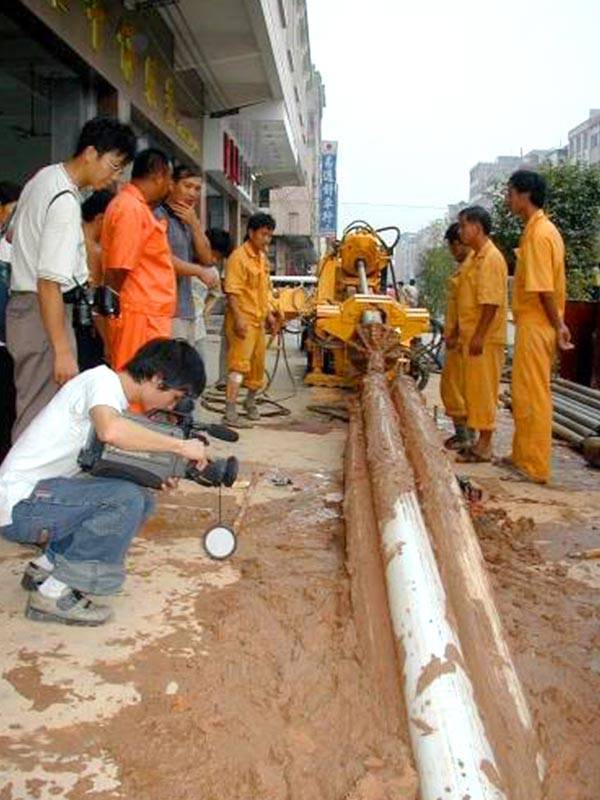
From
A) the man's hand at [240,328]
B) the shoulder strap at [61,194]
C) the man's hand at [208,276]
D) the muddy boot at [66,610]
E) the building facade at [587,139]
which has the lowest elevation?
the muddy boot at [66,610]

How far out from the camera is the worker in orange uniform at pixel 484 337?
561 centimetres

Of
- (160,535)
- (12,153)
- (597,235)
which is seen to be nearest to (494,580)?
(160,535)

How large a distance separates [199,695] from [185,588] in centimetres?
83

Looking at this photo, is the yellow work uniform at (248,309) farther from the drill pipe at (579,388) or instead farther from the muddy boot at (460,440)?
the drill pipe at (579,388)

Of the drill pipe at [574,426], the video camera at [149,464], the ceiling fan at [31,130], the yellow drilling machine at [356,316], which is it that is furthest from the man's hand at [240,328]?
the ceiling fan at [31,130]

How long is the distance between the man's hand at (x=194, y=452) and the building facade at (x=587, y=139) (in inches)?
2624

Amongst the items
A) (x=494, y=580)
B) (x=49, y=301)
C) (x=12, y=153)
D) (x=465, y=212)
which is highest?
(x=12, y=153)

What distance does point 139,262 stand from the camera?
13.7 feet

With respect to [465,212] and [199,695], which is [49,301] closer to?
[199,695]

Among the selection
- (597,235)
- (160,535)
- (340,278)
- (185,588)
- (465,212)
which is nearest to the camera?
(185,588)

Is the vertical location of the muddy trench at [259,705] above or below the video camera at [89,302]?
below

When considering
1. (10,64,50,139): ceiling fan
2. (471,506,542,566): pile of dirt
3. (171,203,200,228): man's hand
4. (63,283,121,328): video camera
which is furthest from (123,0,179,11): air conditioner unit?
(471,506,542,566): pile of dirt

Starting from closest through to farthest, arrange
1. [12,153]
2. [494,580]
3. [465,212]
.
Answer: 1. [494,580]
2. [465,212]
3. [12,153]

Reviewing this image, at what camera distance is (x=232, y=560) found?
11.5ft
